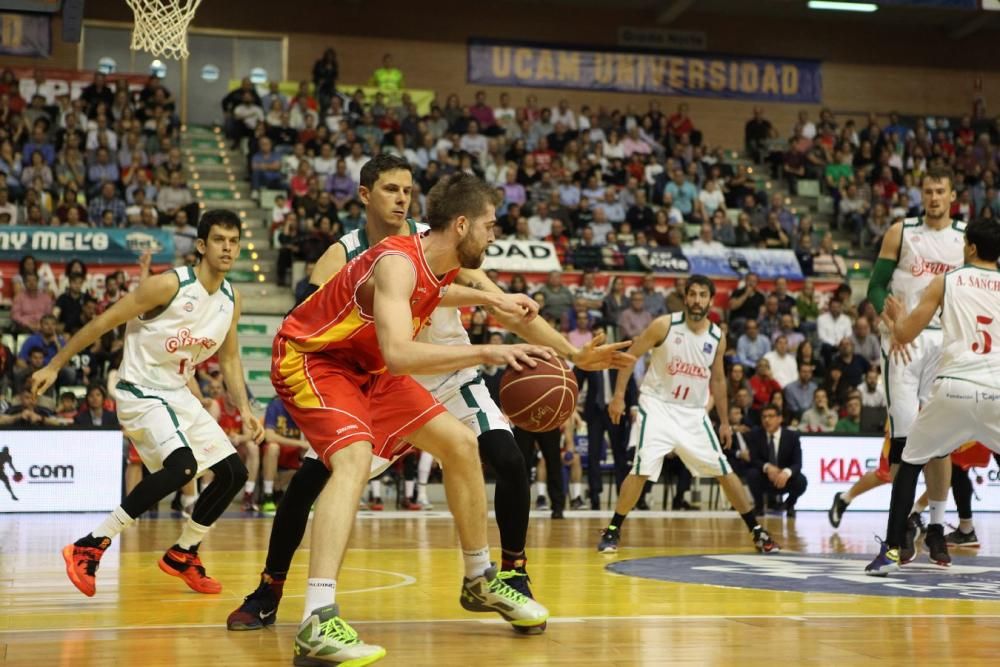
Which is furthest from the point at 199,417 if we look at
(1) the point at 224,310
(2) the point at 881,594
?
(2) the point at 881,594

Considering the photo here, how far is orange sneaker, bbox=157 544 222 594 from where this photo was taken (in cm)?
646

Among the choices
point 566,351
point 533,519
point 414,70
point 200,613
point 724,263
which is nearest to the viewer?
point 566,351

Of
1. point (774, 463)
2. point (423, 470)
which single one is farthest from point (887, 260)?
point (423, 470)

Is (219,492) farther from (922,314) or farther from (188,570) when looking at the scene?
(922,314)

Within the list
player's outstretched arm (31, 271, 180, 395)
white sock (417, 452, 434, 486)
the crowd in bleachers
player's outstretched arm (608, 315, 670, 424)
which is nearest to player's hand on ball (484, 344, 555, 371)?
player's outstretched arm (31, 271, 180, 395)

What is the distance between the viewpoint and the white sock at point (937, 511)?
789 cm

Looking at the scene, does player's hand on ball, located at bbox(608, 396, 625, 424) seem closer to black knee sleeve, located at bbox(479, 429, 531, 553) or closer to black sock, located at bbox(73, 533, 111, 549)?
black knee sleeve, located at bbox(479, 429, 531, 553)

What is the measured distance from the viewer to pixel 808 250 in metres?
20.5

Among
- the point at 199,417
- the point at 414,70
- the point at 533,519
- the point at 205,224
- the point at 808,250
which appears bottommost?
the point at 533,519

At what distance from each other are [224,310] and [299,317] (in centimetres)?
211

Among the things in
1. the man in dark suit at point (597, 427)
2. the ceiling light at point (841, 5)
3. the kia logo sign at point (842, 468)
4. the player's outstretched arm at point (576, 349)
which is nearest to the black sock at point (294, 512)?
the player's outstretched arm at point (576, 349)

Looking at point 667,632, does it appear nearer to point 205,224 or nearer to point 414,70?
point 205,224

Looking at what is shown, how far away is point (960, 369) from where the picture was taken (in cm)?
663

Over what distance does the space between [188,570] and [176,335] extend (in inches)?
49.4
